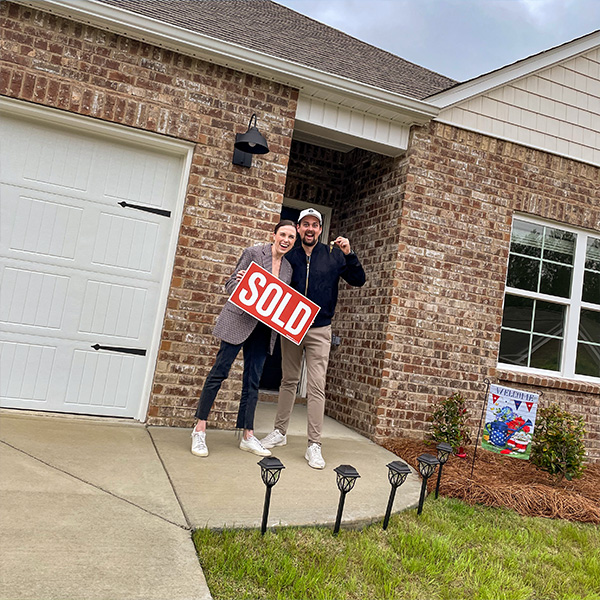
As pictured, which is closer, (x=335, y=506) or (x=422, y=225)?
(x=335, y=506)

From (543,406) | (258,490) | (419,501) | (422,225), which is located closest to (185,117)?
(422,225)

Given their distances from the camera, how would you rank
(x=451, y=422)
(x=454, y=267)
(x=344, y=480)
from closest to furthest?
(x=344, y=480), (x=451, y=422), (x=454, y=267)

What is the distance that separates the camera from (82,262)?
16.2ft

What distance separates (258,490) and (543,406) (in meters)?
4.04

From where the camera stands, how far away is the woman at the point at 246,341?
417 cm

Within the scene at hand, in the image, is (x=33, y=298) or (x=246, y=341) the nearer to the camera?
(x=246, y=341)

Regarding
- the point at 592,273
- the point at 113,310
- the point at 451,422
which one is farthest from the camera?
the point at 592,273

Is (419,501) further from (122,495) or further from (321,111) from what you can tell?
(321,111)

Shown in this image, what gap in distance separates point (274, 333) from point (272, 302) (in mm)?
382

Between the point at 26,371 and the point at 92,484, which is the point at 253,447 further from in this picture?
the point at 26,371

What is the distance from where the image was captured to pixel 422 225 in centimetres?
593

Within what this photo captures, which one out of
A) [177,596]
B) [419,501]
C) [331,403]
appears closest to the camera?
[177,596]

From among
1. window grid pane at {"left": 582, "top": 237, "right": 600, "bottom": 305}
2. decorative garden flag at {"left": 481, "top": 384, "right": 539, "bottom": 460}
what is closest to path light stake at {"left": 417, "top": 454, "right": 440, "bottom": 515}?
decorative garden flag at {"left": 481, "top": 384, "right": 539, "bottom": 460}

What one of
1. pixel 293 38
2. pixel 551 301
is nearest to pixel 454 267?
pixel 551 301
